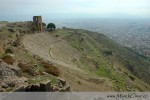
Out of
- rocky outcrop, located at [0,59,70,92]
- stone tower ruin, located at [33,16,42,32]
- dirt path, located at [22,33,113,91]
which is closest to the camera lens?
rocky outcrop, located at [0,59,70,92]

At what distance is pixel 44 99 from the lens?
17484mm

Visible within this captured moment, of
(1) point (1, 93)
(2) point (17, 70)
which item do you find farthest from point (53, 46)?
(1) point (1, 93)

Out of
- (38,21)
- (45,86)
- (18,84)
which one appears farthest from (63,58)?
(18,84)

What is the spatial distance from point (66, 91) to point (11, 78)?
13.7ft

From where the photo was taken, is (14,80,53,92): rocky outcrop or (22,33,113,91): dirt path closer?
(14,80,53,92): rocky outcrop

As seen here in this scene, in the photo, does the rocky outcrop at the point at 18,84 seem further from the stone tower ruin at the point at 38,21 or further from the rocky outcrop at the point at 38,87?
the stone tower ruin at the point at 38,21

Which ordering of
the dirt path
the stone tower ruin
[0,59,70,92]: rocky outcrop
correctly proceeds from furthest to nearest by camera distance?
the stone tower ruin < the dirt path < [0,59,70,92]: rocky outcrop

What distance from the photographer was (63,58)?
4419 cm

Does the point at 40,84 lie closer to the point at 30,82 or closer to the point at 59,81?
the point at 30,82

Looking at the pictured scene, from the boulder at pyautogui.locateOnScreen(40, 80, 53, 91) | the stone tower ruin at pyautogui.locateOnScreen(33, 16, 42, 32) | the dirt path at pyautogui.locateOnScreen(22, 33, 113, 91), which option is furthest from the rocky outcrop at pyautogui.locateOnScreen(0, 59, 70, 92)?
the stone tower ruin at pyautogui.locateOnScreen(33, 16, 42, 32)

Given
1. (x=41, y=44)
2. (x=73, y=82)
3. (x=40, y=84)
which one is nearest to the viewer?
(x=40, y=84)

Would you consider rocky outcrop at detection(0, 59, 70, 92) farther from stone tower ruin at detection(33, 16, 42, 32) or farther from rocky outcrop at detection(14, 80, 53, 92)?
stone tower ruin at detection(33, 16, 42, 32)

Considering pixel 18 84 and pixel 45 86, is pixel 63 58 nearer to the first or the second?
pixel 45 86

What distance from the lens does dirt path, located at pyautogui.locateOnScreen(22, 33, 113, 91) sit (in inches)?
1094
